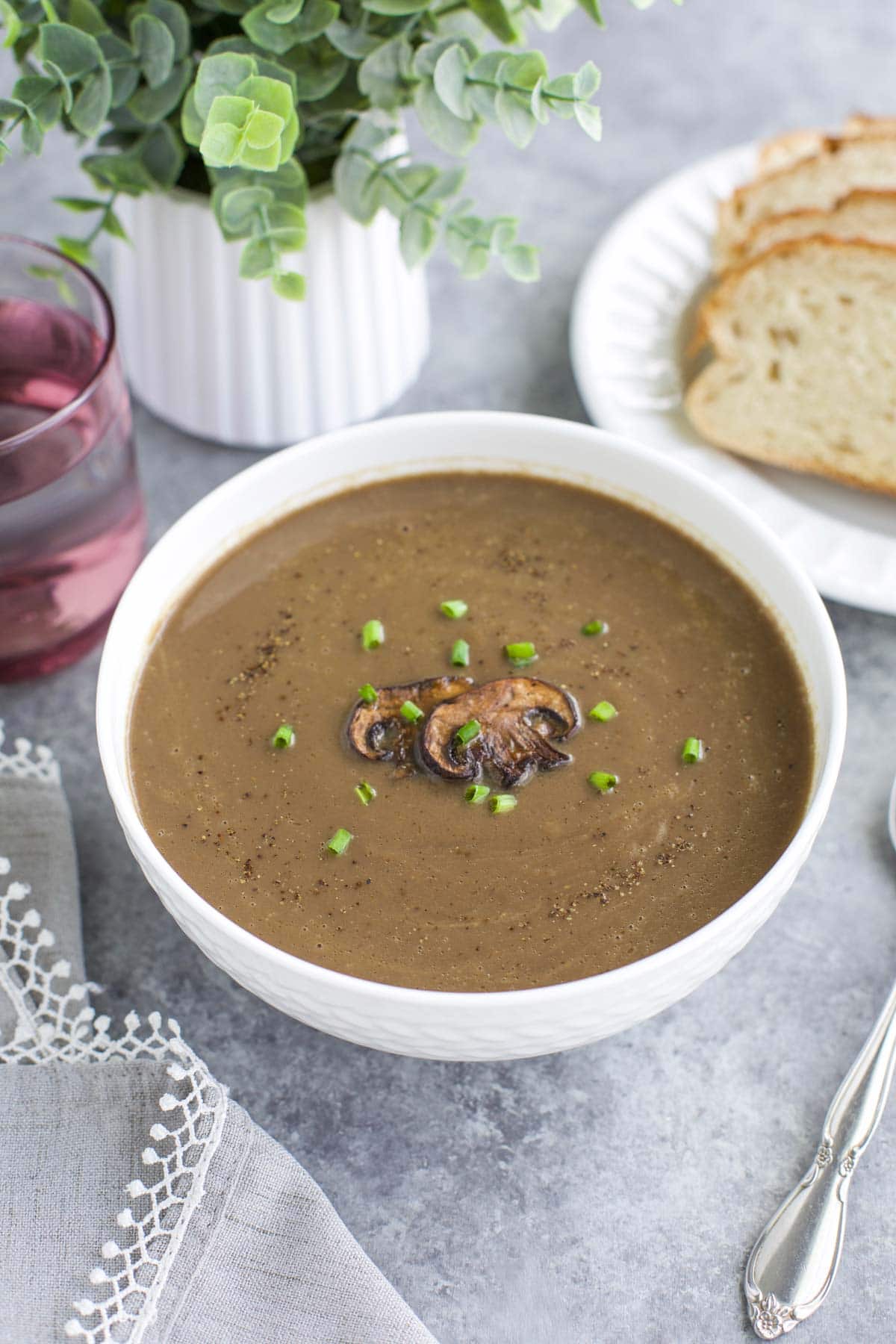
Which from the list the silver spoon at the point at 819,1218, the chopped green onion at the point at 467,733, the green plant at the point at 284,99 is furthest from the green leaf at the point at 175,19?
the silver spoon at the point at 819,1218

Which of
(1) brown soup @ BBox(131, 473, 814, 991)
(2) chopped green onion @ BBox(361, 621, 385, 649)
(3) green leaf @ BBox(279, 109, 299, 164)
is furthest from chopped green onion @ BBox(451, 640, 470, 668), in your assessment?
(3) green leaf @ BBox(279, 109, 299, 164)

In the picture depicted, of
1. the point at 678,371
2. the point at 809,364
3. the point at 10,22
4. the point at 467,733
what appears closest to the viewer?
the point at 467,733

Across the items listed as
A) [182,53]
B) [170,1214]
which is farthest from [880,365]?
[170,1214]

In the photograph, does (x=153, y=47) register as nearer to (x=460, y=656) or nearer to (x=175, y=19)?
(x=175, y=19)

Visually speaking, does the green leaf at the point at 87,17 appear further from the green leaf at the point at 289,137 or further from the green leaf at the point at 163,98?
the green leaf at the point at 289,137

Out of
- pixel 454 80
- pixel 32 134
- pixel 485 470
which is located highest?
pixel 454 80

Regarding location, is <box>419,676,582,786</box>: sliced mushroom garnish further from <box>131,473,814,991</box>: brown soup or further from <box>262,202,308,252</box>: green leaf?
<box>262,202,308,252</box>: green leaf

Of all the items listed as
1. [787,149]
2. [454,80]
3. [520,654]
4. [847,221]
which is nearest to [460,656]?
[520,654]
